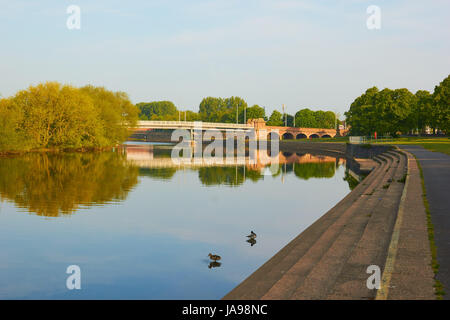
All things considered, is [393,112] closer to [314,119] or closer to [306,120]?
[306,120]

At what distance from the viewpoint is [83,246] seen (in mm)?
17047

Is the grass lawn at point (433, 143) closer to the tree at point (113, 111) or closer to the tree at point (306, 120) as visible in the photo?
the tree at point (113, 111)

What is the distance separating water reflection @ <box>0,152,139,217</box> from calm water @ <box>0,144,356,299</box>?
83 millimetres

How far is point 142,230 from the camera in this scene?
1991 centimetres

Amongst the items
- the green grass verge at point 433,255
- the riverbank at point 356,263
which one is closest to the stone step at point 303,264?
the riverbank at point 356,263

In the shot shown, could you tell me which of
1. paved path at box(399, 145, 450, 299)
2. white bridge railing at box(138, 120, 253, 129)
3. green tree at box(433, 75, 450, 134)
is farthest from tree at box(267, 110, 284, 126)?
paved path at box(399, 145, 450, 299)

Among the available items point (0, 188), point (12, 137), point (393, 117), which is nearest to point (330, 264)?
point (0, 188)

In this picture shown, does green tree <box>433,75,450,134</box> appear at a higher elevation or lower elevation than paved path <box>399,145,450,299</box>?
higher

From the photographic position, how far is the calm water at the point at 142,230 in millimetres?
12922

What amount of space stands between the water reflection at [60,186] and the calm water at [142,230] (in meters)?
0.08

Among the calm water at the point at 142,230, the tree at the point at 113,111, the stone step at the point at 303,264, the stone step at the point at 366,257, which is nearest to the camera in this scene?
the stone step at the point at 366,257

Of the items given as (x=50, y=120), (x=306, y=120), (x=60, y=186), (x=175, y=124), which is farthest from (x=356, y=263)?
(x=306, y=120)

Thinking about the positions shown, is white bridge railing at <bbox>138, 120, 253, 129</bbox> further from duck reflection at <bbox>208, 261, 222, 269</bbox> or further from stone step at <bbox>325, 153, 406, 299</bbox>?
stone step at <bbox>325, 153, 406, 299</bbox>

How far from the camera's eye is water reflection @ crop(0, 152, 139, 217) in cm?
2659
